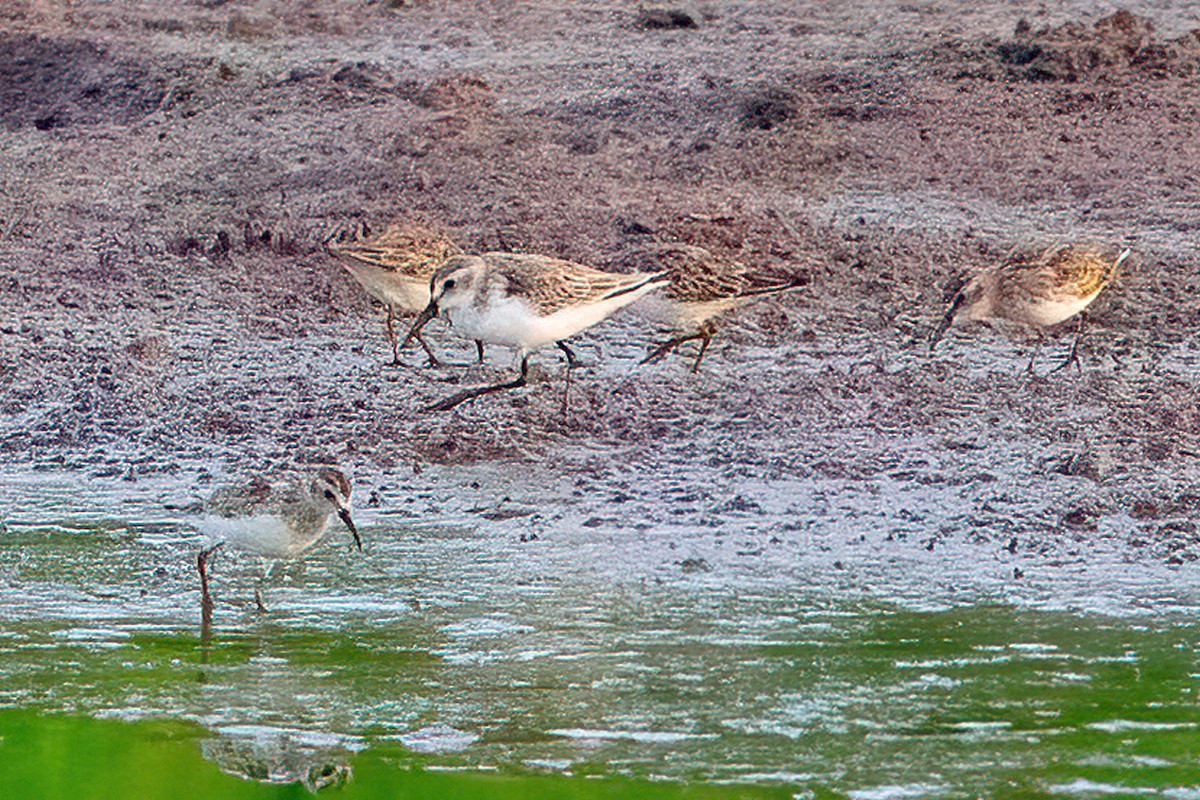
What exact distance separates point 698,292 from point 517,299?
4.75 ft

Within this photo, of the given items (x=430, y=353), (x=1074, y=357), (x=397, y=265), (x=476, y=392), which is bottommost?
(x=476, y=392)

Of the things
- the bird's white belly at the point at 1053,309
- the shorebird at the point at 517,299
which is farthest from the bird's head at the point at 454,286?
the bird's white belly at the point at 1053,309

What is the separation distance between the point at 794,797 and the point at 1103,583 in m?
2.24

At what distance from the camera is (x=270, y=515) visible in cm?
627

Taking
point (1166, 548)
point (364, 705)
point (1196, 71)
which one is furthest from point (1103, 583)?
point (1196, 71)

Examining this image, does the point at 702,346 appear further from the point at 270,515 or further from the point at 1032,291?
the point at 270,515

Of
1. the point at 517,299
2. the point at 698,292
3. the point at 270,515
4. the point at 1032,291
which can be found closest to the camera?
the point at 270,515

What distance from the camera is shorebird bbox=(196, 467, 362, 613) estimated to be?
20.6 feet

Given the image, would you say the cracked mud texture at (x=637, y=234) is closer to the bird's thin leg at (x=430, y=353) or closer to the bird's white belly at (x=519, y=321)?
the bird's thin leg at (x=430, y=353)

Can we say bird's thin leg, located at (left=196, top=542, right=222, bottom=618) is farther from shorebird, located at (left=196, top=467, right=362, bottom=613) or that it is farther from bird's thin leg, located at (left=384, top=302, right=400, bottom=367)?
bird's thin leg, located at (left=384, top=302, right=400, bottom=367)

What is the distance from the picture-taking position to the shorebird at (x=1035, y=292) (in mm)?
9359

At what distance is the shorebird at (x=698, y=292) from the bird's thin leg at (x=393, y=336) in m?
1.36

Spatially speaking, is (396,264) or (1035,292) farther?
(396,264)

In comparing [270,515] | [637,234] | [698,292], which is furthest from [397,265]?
[270,515]
